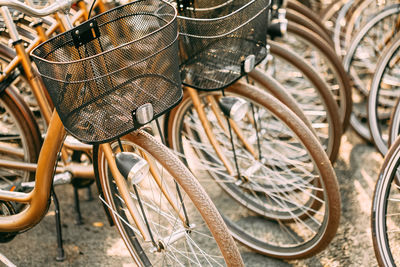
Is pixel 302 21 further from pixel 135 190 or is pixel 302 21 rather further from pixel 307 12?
pixel 135 190

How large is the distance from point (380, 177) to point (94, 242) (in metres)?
1.79

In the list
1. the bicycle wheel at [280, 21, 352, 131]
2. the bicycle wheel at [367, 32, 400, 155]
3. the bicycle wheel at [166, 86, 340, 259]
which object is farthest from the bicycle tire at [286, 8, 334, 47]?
the bicycle wheel at [166, 86, 340, 259]

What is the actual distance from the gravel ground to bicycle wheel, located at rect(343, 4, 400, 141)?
56 cm

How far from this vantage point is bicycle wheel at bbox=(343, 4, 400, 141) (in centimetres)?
351

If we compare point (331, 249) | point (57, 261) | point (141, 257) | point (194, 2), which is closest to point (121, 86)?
point (194, 2)

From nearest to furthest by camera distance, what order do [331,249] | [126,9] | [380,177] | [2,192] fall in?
[126,9]
[380,177]
[2,192]
[331,249]

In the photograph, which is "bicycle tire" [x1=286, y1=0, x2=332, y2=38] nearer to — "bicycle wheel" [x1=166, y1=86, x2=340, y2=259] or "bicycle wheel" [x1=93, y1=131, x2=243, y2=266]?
"bicycle wheel" [x1=166, y1=86, x2=340, y2=259]

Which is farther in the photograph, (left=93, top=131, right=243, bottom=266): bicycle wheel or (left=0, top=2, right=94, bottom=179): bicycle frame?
(left=0, top=2, right=94, bottom=179): bicycle frame

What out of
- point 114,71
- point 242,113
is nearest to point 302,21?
point 242,113

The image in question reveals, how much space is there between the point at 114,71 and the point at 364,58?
3.15 m

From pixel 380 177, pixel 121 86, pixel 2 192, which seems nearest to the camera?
pixel 121 86

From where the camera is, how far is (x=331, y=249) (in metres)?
2.75

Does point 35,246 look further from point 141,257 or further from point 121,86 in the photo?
point 121,86

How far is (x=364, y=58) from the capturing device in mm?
4145
